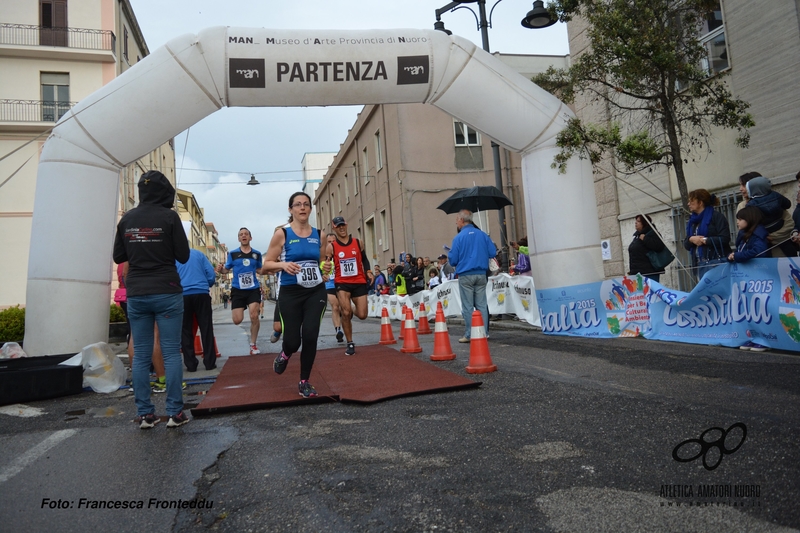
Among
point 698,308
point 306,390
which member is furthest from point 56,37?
point 698,308

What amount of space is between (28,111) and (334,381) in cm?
2791

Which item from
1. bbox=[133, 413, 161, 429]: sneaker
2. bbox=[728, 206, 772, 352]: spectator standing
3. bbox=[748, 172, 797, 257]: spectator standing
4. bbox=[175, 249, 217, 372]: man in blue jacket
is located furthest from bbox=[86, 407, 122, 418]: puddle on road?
bbox=[748, 172, 797, 257]: spectator standing

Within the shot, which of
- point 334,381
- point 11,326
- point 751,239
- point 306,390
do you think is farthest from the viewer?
point 11,326

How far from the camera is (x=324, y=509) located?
2.60m

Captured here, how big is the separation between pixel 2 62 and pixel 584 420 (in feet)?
105

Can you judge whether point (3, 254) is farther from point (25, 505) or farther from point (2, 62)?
point (25, 505)

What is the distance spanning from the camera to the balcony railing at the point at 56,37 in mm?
27625

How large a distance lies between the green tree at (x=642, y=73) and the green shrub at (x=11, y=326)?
12103 millimetres

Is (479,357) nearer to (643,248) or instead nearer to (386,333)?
(386,333)

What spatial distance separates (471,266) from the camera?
9.03 metres

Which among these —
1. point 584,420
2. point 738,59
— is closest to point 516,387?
point 584,420

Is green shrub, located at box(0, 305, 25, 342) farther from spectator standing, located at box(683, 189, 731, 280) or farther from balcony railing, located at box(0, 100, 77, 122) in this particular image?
balcony railing, located at box(0, 100, 77, 122)

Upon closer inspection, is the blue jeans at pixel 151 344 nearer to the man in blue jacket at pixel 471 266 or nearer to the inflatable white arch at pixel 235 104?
the inflatable white arch at pixel 235 104

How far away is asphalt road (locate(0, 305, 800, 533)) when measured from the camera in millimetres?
2498
